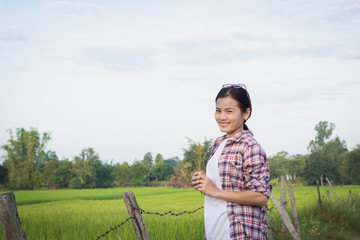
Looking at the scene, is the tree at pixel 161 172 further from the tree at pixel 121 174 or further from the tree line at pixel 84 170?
the tree at pixel 121 174

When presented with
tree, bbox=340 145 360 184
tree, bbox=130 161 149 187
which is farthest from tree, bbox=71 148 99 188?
tree, bbox=340 145 360 184

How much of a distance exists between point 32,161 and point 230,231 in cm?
3138

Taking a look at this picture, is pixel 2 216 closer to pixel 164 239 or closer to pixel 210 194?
pixel 210 194

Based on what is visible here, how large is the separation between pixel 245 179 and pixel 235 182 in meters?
0.07

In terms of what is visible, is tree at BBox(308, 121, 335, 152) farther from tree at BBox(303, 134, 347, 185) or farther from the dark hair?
the dark hair

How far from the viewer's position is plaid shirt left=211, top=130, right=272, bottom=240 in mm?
2104

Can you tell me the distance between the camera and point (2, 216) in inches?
85.7

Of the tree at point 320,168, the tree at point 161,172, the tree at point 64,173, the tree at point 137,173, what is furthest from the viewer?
the tree at point 161,172

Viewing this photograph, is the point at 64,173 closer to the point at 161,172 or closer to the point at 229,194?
the point at 161,172

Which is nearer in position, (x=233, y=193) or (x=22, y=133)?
(x=233, y=193)

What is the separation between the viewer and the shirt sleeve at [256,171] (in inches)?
82.0

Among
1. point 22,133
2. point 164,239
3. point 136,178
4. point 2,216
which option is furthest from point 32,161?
point 2,216

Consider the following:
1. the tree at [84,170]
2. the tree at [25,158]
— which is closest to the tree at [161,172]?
the tree at [84,170]

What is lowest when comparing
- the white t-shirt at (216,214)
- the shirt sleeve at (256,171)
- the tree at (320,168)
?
the tree at (320,168)
